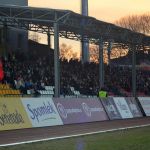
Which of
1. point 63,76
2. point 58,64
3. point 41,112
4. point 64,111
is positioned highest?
point 58,64

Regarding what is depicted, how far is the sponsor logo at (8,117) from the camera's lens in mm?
23270

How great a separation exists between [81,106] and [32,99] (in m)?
5.49

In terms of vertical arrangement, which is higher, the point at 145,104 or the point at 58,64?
the point at 58,64

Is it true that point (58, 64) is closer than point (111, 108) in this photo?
No

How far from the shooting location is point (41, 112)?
26438 mm

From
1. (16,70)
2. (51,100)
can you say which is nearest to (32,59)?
(16,70)

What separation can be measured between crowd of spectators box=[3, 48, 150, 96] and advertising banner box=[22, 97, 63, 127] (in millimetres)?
8576

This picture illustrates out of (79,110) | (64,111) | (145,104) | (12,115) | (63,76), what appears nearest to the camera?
(12,115)

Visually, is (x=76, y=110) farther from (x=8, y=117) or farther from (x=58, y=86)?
(x=8, y=117)

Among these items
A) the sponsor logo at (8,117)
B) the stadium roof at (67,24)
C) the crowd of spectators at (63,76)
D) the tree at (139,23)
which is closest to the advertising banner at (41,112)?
the sponsor logo at (8,117)

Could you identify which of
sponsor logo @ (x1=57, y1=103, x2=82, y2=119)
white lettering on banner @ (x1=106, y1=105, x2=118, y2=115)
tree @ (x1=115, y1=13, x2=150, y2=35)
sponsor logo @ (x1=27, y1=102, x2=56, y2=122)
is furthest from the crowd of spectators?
tree @ (x1=115, y1=13, x2=150, y2=35)

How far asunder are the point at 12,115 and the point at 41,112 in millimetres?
2652

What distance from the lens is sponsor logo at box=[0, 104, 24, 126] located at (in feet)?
76.3

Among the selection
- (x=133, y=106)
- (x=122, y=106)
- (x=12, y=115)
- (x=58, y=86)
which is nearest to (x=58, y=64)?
(x=58, y=86)
